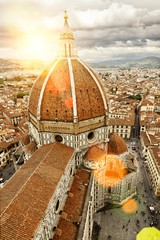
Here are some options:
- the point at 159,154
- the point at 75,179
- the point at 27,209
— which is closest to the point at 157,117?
the point at 159,154

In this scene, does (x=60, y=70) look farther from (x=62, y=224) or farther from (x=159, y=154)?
(x=159, y=154)

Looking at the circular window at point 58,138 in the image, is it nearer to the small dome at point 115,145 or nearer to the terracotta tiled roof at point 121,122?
the small dome at point 115,145

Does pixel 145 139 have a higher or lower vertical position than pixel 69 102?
lower

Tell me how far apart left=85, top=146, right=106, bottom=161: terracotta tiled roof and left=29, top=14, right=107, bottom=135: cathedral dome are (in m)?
4.46

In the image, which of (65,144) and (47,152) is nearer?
(47,152)

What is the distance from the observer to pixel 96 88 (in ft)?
82.4

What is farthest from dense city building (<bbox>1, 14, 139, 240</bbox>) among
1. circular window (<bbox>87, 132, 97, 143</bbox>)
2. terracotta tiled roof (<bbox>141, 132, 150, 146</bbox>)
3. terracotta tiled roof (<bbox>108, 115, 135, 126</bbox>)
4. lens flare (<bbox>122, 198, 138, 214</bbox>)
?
terracotta tiled roof (<bbox>108, 115, 135, 126</bbox>)

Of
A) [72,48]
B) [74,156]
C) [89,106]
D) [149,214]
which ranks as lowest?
[149,214]

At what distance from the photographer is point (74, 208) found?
19625mm

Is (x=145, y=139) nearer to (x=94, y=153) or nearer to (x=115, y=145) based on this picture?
(x=115, y=145)

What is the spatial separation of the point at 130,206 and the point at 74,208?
1441 cm

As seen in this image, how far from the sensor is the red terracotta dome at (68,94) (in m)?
22.9

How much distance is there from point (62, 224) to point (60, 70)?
1964 cm

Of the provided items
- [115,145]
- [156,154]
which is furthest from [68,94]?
[156,154]
